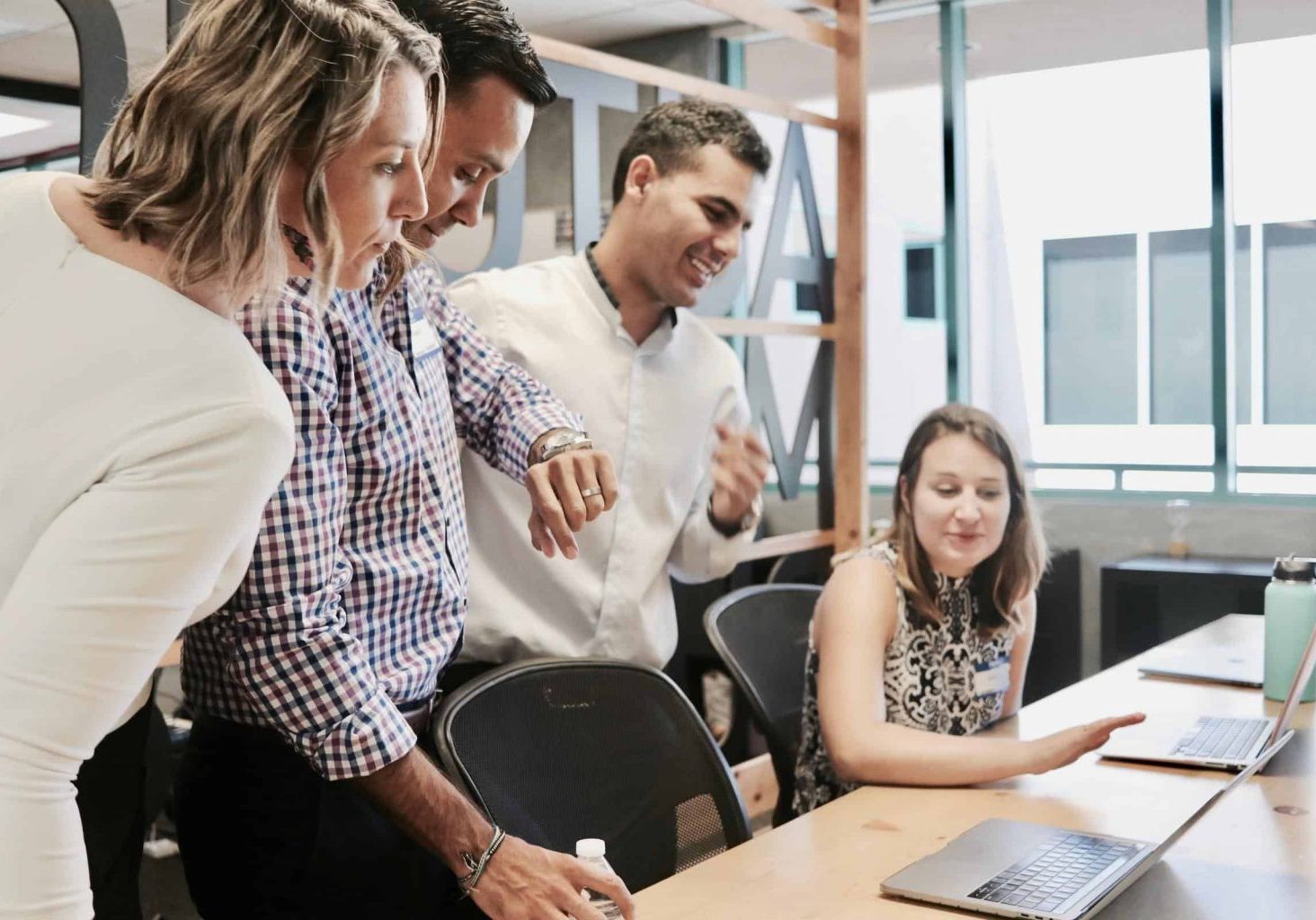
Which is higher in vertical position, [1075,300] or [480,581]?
[1075,300]

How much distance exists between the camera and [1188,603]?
489cm

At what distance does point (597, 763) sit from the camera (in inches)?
65.9

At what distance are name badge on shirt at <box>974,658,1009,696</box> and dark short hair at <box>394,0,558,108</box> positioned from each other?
1193 millimetres

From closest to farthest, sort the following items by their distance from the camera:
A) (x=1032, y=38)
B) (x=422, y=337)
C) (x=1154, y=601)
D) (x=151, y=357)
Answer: (x=151, y=357), (x=422, y=337), (x=1154, y=601), (x=1032, y=38)

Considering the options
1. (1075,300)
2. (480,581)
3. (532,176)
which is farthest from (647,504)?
(1075,300)

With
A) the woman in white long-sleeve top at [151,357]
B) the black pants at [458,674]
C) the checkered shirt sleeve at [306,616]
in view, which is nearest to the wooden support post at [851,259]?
the black pants at [458,674]

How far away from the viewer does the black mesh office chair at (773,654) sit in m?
2.18

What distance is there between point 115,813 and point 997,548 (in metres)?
1.39

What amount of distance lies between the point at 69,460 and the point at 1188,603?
15.5 feet

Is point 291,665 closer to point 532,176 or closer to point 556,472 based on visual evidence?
point 556,472

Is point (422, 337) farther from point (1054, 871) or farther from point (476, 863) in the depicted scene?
point (1054, 871)

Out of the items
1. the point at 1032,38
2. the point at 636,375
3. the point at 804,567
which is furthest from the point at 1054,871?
the point at 1032,38

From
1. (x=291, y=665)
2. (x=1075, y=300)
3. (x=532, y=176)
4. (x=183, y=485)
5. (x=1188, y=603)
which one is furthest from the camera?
(x=1075, y=300)

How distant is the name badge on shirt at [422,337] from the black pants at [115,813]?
505 mm
